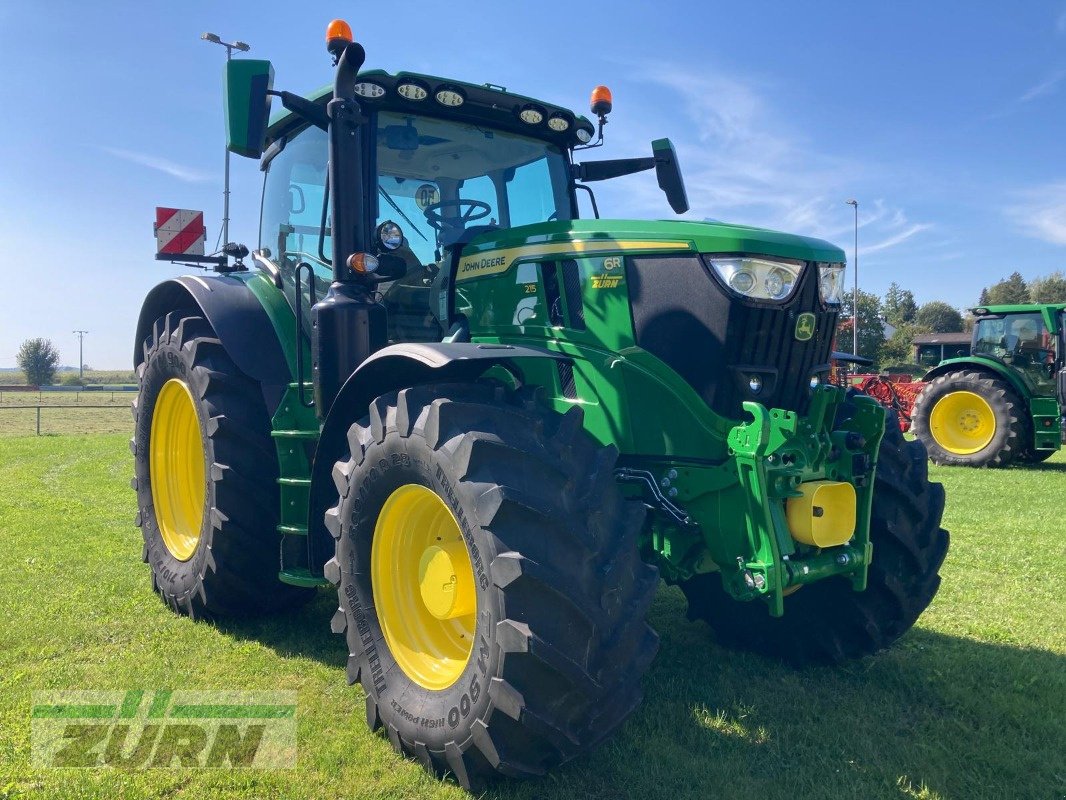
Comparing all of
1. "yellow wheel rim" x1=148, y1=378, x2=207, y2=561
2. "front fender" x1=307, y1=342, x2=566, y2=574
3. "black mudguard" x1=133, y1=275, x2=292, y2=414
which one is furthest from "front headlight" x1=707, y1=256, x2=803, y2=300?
"yellow wheel rim" x1=148, y1=378, x2=207, y2=561

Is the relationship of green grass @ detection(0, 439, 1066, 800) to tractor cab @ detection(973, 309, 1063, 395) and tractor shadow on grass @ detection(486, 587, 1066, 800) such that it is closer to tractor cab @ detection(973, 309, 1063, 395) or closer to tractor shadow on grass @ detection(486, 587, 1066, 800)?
tractor shadow on grass @ detection(486, 587, 1066, 800)

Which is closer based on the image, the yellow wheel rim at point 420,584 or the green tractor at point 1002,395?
the yellow wheel rim at point 420,584

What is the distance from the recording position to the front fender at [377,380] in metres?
3.12

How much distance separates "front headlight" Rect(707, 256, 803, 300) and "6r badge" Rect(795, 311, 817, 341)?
17cm

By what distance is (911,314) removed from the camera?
64.7 m

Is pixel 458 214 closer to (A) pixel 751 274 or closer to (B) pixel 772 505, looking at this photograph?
(A) pixel 751 274

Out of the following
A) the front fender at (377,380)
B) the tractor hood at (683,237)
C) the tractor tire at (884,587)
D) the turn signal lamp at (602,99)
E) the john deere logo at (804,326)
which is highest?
the turn signal lamp at (602,99)

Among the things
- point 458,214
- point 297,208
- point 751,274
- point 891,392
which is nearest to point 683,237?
point 751,274

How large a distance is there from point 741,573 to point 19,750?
9.18 feet

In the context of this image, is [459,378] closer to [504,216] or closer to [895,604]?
[504,216]

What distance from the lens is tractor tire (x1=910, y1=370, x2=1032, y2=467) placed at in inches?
489

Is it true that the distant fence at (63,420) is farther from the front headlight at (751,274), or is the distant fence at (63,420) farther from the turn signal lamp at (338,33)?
the front headlight at (751,274)

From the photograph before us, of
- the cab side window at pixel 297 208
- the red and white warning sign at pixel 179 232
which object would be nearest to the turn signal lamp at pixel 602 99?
the cab side window at pixel 297 208

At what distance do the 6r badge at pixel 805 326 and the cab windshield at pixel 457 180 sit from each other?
167cm
